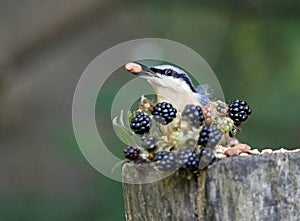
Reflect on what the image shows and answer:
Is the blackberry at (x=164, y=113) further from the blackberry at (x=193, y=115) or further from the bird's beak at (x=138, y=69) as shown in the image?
the bird's beak at (x=138, y=69)

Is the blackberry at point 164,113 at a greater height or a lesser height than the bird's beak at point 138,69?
lesser

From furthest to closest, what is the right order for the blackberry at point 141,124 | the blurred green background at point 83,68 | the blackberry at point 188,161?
1. the blurred green background at point 83,68
2. the blackberry at point 141,124
3. the blackberry at point 188,161

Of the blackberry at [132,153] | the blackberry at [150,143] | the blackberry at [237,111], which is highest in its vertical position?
the blackberry at [237,111]

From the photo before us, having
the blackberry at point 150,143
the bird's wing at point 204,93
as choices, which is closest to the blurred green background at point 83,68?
the bird's wing at point 204,93

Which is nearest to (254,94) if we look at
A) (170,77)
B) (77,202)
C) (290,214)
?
(77,202)

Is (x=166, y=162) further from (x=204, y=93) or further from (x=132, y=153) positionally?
(x=204, y=93)

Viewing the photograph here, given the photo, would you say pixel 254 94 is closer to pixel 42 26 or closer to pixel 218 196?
pixel 42 26

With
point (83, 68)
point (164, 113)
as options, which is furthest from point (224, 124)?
point (83, 68)
